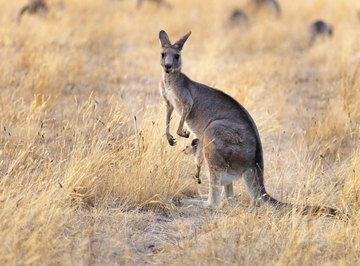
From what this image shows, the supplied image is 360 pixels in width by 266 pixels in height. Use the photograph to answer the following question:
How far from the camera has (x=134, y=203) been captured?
6.10 m

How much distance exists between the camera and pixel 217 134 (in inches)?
236

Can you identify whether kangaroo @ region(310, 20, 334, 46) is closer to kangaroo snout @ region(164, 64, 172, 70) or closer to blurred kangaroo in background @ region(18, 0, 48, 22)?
blurred kangaroo in background @ region(18, 0, 48, 22)

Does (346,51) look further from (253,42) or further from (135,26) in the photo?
(135,26)

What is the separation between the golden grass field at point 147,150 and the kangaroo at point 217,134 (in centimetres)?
16

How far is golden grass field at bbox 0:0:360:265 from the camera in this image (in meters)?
4.98

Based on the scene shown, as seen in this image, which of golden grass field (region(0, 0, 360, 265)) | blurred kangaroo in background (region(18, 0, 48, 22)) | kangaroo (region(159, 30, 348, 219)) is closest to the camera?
golden grass field (region(0, 0, 360, 265))

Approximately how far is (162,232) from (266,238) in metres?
0.82

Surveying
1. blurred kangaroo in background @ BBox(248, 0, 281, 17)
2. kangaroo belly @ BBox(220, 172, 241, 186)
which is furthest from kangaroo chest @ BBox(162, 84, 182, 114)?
blurred kangaroo in background @ BBox(248, 0, 281, 17)

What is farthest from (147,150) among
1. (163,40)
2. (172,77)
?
(163,40)

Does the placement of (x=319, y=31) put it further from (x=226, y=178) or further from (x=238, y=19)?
(x=226, y=178)

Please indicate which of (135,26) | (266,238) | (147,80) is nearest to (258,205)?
(266,238)

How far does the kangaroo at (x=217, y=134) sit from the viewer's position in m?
5.94

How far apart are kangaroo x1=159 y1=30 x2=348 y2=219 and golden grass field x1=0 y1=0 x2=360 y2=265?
0.52 ft

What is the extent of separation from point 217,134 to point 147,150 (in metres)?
0.82
